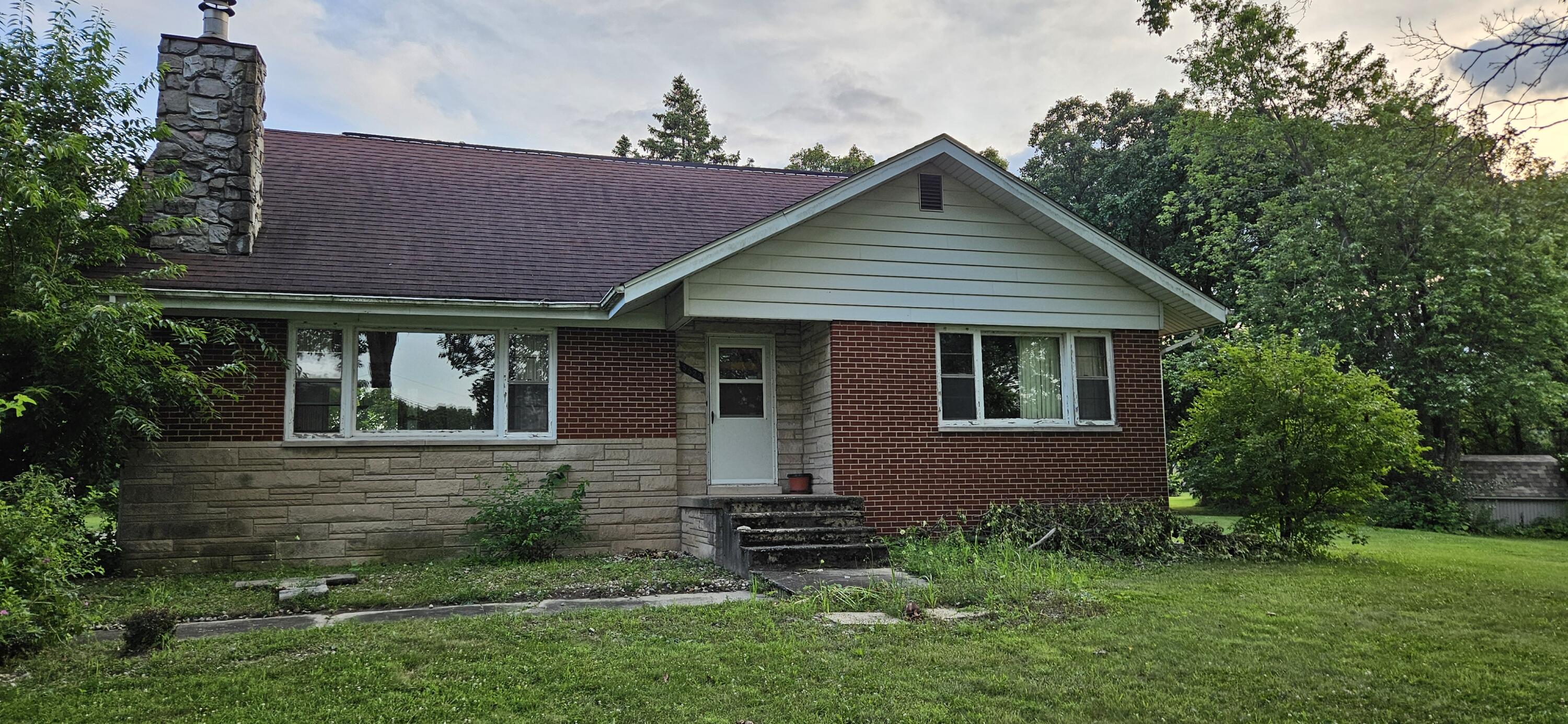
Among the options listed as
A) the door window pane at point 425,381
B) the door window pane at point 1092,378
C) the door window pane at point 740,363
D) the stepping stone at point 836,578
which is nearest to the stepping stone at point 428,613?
the stepping stone at point 836,578

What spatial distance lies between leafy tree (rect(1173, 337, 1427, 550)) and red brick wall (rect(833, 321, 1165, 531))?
0.98 metres

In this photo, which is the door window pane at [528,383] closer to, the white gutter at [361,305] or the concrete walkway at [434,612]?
the white gutter at [361,305]

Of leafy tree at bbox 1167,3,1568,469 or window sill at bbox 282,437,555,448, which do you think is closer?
window sill at bbox 282,437,555,448

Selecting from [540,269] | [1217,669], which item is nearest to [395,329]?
[540,269]

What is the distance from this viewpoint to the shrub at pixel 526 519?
32.2 ft

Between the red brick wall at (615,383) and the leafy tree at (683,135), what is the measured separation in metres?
29.6

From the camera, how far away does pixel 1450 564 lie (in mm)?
10281

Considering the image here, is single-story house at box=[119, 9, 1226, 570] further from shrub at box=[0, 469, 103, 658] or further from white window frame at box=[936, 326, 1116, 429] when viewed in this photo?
shrub at box=[0, 469, 103, 658]

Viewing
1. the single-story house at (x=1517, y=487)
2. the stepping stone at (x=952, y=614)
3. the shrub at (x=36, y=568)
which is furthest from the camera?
the single-story house at (x=1517, y=487)

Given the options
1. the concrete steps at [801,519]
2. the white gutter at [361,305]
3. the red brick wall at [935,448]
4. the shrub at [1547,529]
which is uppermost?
the white gutter at [361,305]

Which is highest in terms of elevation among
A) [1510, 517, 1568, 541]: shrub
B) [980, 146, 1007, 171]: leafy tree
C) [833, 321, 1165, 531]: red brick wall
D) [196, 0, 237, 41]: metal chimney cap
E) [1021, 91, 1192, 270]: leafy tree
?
[980, 146, 1007, 171]: leafy tree

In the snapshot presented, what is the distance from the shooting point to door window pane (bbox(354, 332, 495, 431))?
1019cm

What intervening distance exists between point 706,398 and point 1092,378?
15.3 ft

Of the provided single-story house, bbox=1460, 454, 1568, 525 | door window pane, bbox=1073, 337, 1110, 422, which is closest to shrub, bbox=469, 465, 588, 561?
door window pane, bbox=1073, 337, 1110, 422
